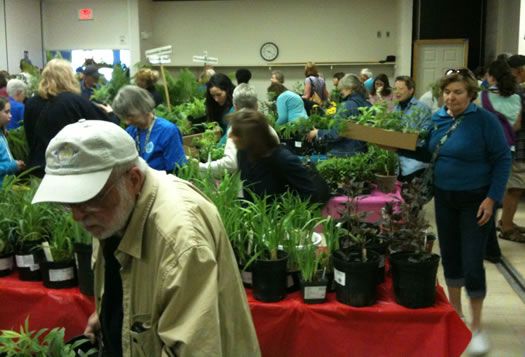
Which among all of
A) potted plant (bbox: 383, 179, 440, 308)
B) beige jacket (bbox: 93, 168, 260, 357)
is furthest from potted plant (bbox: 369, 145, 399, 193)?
beige jacket (bbox: 93, 168, 260, 357)

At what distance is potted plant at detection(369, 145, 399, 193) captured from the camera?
4340mm

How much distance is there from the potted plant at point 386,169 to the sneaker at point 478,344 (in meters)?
1.42

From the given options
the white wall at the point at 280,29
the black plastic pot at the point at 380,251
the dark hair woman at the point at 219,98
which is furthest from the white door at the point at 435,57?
the black plastic pot at the point at 380,251

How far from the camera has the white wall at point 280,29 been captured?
1369 cm

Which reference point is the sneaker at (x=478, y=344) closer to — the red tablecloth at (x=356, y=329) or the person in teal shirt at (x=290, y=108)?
the red tablecloth at (x=356, y=329)

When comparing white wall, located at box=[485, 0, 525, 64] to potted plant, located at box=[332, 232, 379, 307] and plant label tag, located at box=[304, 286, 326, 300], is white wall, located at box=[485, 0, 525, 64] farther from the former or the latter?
plant label tag, located at box=[304, 286, 326, 300]

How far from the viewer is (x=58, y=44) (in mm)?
14234

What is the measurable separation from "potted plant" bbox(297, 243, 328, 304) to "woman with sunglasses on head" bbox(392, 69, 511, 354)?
104cm

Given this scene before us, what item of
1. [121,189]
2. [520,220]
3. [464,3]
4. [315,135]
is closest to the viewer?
[121,189]

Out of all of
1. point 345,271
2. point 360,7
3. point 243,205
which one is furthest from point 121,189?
point 360,7

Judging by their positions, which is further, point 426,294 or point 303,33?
point 303,33

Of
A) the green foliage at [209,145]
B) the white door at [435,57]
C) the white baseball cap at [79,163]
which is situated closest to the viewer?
the white baseball cap at [79,163]

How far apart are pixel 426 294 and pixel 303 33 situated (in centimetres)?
1236

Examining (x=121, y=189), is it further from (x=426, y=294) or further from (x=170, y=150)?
(x=170, y=150)
